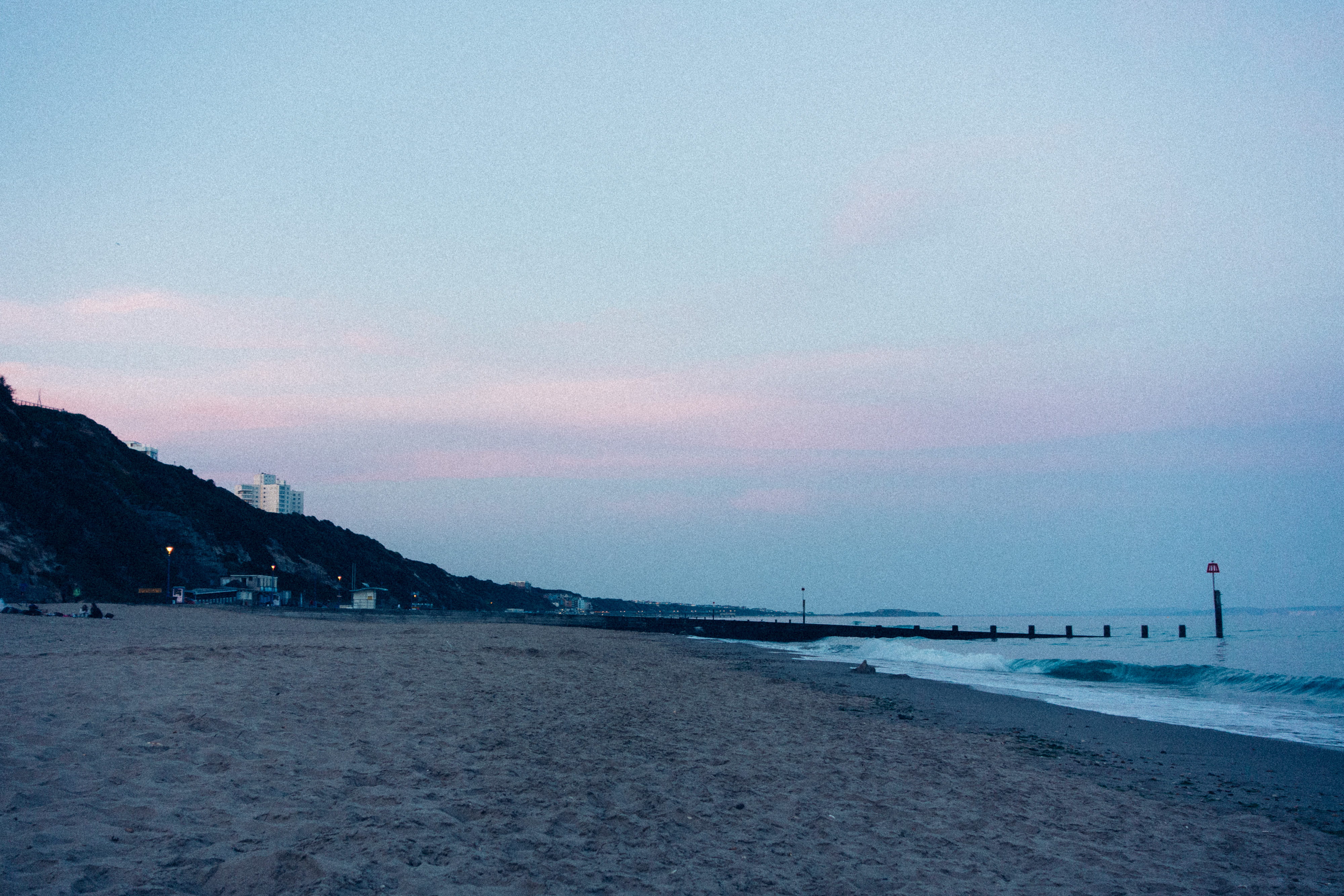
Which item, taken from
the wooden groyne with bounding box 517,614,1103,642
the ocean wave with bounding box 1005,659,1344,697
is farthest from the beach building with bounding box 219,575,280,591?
the ocean wave with bounding box 1005,659,1344,697

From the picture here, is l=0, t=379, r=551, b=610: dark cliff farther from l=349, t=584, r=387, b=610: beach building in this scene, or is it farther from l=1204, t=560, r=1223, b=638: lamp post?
l=1204, t=560, r=1223, b=638: lamp post

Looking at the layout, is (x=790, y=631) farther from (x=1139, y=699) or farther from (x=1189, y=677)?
(x=1139, y=699)

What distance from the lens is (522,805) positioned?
6.06 meters

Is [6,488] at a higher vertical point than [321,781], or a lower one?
higher

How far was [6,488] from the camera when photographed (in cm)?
4825

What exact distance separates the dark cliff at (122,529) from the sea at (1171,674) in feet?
141

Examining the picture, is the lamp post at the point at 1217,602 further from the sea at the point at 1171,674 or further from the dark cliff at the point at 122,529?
the dark cliff at the point at 122,529

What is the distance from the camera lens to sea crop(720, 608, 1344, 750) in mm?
14922

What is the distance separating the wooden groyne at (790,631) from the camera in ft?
216

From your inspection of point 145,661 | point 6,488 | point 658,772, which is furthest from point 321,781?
A: point 6,488

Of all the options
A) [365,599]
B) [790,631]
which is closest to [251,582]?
[365,599]

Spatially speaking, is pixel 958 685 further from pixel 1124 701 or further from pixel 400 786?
pixel 400 786

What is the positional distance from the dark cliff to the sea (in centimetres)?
4298

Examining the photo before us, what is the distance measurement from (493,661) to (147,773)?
11.7 m
